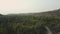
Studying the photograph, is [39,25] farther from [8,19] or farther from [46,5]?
[46,5]

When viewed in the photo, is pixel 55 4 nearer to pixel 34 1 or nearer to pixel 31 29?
pixel 34 1

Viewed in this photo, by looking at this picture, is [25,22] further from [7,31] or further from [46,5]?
[46,5]

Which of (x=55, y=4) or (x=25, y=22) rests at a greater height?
(x=55, y=4)

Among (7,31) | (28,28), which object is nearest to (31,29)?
(28,28)

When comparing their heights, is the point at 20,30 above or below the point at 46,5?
below

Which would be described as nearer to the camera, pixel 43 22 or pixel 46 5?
pixel 43 22

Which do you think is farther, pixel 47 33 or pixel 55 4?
pixel 55 4

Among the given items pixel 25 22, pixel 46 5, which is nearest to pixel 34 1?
pixel 46 5

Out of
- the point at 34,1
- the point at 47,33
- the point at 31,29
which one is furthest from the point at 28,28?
the point at 34,1
